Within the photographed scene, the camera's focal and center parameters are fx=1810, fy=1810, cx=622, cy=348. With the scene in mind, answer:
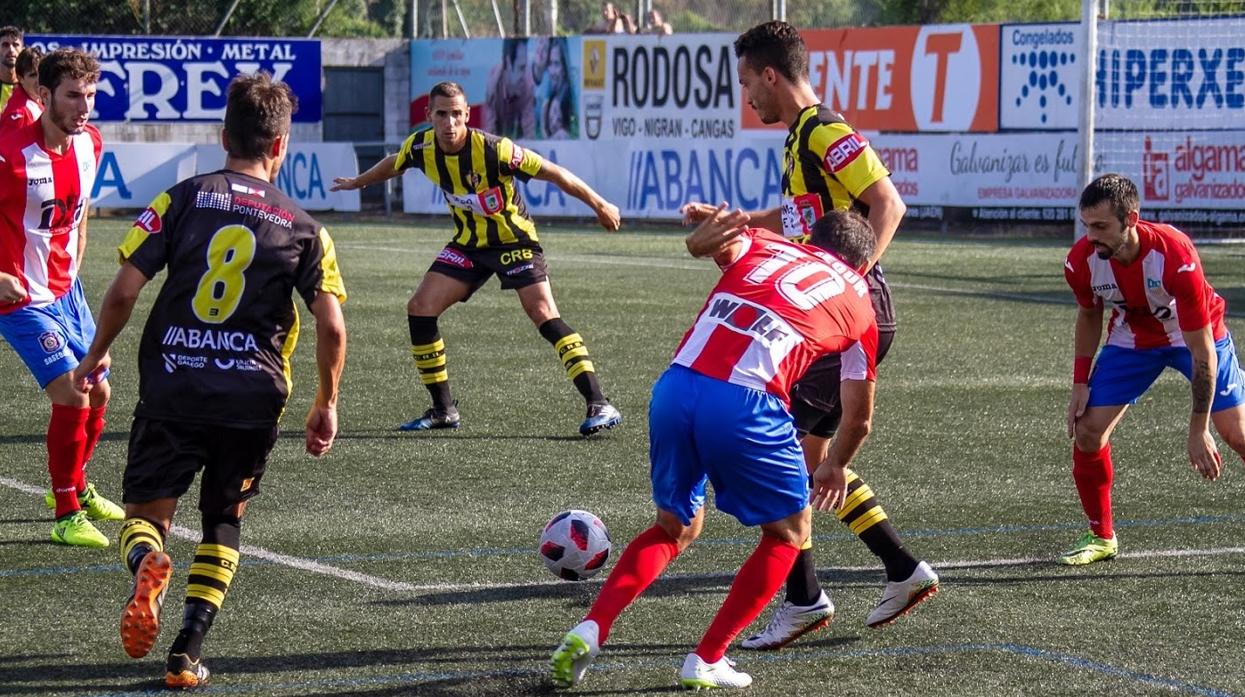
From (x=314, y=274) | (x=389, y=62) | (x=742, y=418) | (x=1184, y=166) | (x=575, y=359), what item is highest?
(x=389, y=62)

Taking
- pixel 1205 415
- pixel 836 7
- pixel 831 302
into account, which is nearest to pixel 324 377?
pixel 831 302

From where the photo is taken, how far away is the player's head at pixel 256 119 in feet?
17.4

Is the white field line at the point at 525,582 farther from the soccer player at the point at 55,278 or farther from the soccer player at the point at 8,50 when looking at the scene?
the soccer player at the point at 8,50

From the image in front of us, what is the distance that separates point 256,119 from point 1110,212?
3.14 meters

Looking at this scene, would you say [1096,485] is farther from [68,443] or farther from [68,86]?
[68,86]

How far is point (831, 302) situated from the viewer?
534 centimetres

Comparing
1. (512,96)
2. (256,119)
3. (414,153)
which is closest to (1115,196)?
(256,119)

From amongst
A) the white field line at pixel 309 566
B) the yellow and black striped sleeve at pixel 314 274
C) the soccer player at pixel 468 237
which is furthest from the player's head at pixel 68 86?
the soccer player at pixel 468 237

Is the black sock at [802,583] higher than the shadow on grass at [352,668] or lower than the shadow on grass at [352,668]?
higher

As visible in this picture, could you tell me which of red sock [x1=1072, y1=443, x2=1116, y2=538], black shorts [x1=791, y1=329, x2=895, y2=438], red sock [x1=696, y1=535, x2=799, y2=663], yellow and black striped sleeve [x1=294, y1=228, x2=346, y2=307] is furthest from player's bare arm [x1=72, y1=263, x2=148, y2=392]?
red sock [x1=1072, y1=443, x2=1116, y2=538]

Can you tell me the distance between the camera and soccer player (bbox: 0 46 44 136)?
25.9ft

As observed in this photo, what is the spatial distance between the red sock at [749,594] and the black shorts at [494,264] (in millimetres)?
5524

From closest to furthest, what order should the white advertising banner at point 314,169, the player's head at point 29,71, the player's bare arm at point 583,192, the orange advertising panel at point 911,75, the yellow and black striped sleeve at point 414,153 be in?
the player's head at point 29,71
the player's bare arm at point 583,192
the yellow and black striped sleeve at point 414,153
the orange advertising panel at point 911,75
the white advertising banner at point 314,169

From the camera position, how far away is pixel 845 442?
544 cm
